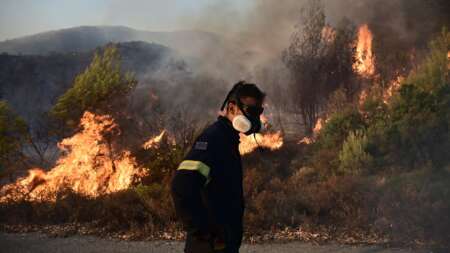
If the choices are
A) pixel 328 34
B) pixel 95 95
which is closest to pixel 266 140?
pixel 95 95

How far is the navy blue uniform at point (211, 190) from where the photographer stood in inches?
115

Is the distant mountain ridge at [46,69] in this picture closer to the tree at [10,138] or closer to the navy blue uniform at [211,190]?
the tree at [10,138]

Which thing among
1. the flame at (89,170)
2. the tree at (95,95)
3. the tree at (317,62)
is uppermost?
the tree at (317,62)

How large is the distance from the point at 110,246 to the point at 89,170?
4.24 metres

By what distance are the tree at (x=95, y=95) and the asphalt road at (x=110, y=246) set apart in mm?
4916

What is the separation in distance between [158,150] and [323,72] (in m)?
10.8

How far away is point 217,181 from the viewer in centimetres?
314

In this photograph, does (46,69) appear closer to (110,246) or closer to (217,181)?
(110,246)

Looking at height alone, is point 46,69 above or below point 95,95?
above

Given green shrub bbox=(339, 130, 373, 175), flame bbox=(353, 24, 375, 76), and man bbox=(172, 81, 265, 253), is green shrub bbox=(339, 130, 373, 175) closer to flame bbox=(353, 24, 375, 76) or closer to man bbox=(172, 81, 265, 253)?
man bbox=(172, 81, 265, 253)

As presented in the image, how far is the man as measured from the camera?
9.59 feet

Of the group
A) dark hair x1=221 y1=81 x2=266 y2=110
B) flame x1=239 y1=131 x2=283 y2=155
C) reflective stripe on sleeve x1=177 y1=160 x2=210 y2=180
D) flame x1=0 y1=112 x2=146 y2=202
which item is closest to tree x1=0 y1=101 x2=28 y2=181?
flame x1=0 y1=112 x2=146 y2=202

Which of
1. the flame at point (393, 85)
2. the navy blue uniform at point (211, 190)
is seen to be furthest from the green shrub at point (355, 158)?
the navy blue uniform at point (211, 190)

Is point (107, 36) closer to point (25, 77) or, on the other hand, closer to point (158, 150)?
point (25, 77)
